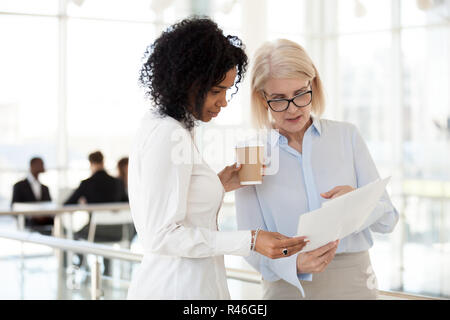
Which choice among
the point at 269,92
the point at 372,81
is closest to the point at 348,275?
the point at 269,92

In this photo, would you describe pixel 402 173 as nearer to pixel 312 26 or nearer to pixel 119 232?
pixel 312 26

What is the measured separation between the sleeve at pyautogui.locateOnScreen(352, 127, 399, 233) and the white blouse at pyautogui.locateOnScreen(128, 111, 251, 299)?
1.86 ft

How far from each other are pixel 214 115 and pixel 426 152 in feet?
27.9

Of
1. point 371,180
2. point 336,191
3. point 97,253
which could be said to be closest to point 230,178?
point 336,191

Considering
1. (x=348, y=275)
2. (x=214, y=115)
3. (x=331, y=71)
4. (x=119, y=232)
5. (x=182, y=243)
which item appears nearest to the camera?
(x=182, y=243)

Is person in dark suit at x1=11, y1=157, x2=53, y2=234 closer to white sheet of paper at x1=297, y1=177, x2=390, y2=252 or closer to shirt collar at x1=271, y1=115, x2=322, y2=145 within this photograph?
shirt collar at x1=271, y1=115, x2=322, y2=145

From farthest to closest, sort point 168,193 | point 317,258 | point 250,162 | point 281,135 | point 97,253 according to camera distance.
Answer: point 97,253 < point 281,135 < point 250,162 < point 317,258 < point 168,193

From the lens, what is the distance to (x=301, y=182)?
76.5 inches

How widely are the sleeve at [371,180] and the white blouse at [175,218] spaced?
1.86 ft

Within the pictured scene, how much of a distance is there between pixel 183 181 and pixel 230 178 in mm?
487

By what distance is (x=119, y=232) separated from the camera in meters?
5.86

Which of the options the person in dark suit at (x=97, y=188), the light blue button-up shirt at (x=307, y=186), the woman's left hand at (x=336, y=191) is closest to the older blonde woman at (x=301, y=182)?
the light blue button-up shirt at (x=307, y=186)

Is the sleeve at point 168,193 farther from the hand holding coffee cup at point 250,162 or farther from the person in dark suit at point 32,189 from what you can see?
the person in dark suit at point 32,189

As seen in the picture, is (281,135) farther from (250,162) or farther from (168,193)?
(168,193)
